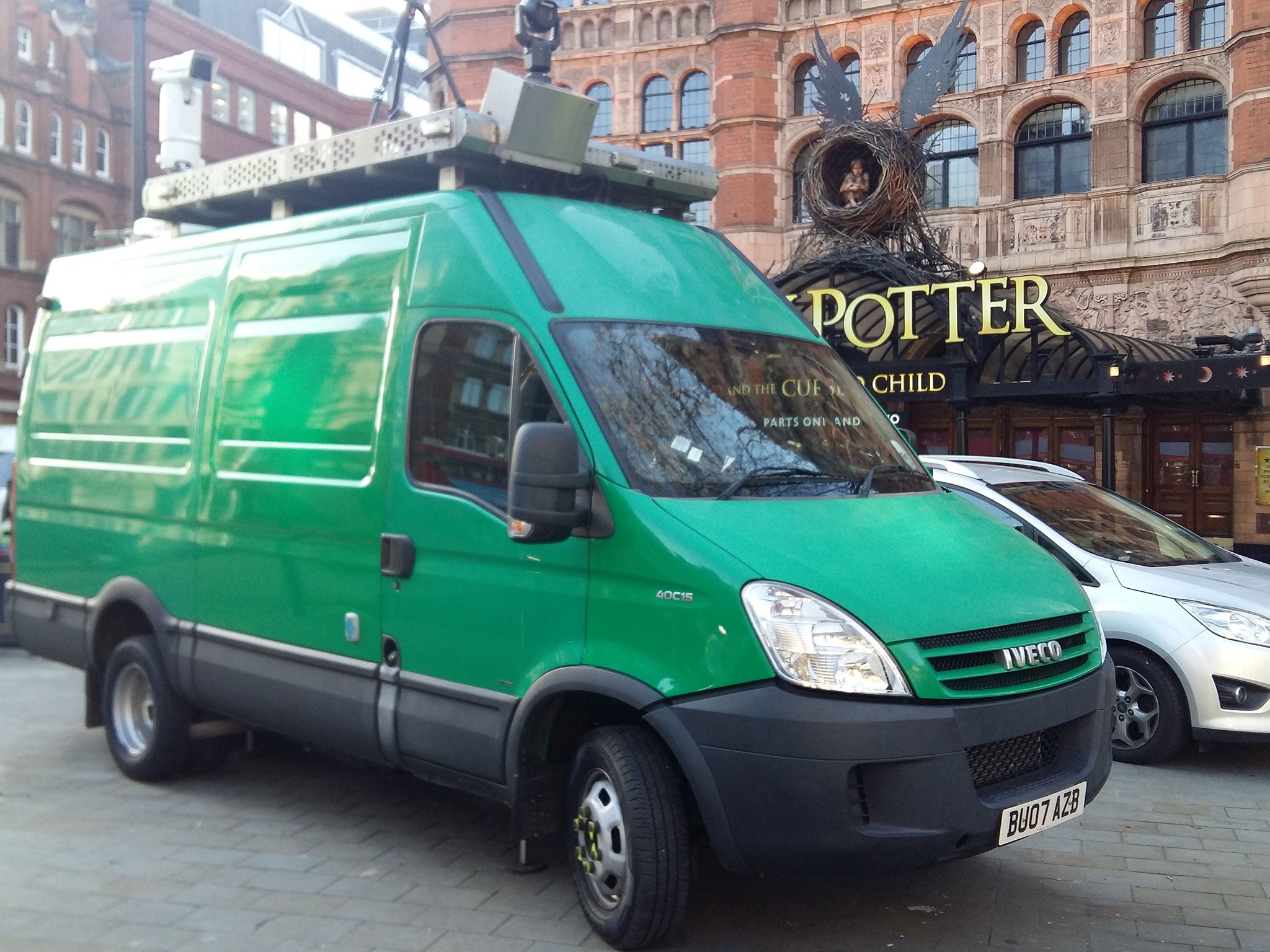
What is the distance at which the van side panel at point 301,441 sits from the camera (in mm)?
5125

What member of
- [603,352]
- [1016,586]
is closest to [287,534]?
[603,352]

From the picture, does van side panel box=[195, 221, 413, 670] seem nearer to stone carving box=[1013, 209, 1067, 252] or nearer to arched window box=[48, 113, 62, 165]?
stone carving box=[1013, 209, 1067, 252]

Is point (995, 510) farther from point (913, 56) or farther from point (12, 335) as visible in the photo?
point (12, 335)

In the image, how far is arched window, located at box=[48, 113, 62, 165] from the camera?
42.5m

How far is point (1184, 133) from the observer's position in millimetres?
22625

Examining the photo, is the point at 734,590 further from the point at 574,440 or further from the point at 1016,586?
the point at 1016,586

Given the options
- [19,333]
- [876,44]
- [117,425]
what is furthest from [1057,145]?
[19,333]

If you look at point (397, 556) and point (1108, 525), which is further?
point (1108, 525)

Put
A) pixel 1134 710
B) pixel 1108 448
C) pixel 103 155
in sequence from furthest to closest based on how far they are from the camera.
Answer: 1. pixel 103 155
2. pixel 1108 448
3. pixel 1134 710

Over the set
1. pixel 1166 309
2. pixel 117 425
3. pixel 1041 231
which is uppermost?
pixel 1041 231

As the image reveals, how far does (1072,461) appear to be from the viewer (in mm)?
23266

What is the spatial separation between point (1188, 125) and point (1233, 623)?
1870 centimetres

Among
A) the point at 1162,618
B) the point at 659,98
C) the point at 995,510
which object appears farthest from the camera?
the point at 659,98

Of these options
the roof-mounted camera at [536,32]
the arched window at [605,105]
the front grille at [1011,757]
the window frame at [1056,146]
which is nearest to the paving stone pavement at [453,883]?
the front grille at [1011,757]
